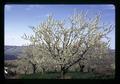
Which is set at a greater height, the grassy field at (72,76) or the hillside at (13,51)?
the hillside at (13,51)

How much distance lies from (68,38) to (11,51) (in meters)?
0.58

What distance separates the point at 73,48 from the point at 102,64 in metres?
0.33

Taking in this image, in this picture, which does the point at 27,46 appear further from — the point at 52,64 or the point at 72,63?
the point at 72,63

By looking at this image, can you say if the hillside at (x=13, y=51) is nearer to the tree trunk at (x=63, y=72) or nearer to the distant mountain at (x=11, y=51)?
the distant mountain at (x=11, y=51)

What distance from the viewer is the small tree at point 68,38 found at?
233 cm

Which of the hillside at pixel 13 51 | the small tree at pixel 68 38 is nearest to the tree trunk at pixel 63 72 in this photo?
the small tree at pixel 68 38

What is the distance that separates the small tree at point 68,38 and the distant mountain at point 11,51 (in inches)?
6.4

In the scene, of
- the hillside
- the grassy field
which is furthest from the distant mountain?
the grassy field

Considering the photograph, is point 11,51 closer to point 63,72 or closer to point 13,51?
point 13,51

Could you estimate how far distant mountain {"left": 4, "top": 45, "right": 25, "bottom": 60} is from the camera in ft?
7.15

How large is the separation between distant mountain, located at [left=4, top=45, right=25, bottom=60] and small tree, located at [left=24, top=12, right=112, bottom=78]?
16 centimetres

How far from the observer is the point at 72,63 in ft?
7.64
